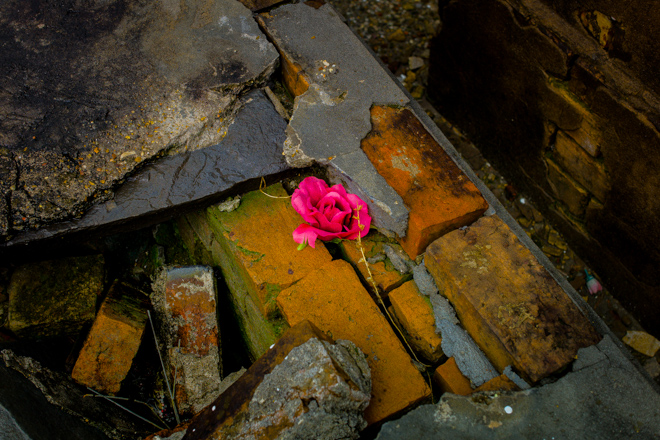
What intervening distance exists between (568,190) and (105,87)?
309 cm

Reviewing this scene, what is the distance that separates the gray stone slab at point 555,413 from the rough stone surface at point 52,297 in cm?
178

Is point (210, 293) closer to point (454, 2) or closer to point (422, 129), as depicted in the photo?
point (422, 129)

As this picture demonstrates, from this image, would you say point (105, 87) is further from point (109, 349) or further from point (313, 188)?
point (109, 349)

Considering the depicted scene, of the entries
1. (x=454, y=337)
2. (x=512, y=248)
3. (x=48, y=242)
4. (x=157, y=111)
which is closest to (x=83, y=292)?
(x=48, y=242)

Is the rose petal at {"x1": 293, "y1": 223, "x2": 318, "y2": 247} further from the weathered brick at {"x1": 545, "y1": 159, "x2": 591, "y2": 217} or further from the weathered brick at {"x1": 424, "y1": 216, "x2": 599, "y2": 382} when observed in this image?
the weathered brick at {"x1": 545, "y1": 159, "x2": 591, "y2": 217}

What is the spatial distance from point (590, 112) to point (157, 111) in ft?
8.30

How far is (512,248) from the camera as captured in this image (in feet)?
6.55

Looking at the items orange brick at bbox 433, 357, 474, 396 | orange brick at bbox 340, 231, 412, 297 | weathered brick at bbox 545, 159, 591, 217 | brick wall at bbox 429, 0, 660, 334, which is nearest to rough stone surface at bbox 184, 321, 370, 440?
orange brick at bbox 433, 357, 474, 396

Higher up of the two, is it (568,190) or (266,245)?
(266,245)

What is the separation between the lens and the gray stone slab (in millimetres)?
1567

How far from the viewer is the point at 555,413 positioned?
1602 mm

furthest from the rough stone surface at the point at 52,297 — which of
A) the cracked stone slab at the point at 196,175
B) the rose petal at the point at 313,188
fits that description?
the rose petal at the point at 313,188

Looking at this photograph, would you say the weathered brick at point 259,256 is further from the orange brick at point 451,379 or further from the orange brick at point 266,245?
the orange brick at point 451,379

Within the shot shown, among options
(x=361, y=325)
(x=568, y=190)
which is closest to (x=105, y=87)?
(x=361, y=325)
